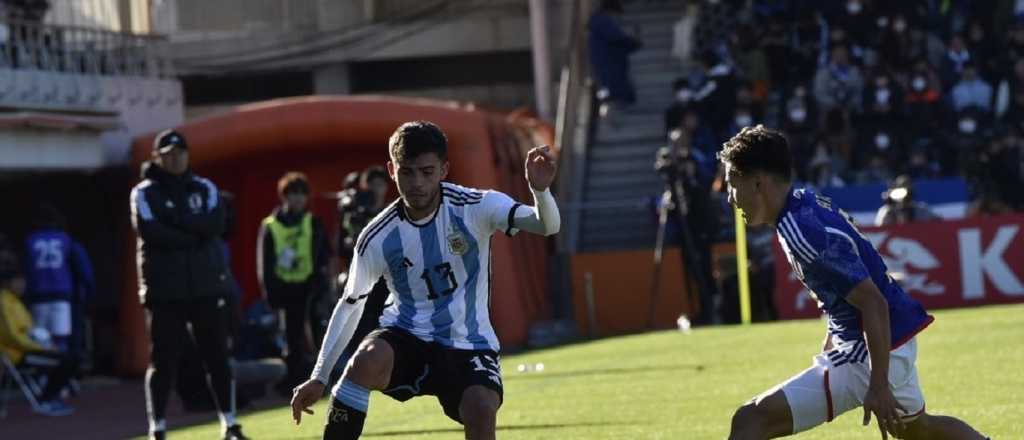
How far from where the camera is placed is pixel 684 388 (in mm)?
13664

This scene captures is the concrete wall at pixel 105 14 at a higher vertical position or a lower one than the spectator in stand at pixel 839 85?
higher

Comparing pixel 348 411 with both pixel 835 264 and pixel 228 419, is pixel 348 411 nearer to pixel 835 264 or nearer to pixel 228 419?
pixel 835 264

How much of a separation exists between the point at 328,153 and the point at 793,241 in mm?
16470

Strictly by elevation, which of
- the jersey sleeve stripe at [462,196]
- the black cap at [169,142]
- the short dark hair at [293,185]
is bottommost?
the short dark hair at [293,185]

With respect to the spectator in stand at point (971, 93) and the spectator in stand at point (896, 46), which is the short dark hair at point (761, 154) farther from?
the spectator in stand at point (896, 46)

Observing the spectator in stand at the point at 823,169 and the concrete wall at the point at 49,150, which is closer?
the concrete wall at the point at 49,150

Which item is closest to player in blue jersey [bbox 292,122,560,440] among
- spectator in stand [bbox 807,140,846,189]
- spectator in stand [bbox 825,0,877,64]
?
spectator in stand [bbox 807,140,846,189]

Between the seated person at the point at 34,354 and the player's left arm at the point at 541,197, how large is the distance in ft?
34.3

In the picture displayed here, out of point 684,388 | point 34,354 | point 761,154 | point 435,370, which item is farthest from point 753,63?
point 761,154

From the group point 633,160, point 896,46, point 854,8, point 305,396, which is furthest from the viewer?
point 854,8

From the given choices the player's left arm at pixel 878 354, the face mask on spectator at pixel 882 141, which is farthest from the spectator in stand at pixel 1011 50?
the player's left arm at pixel 878 354

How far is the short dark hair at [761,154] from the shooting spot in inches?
276

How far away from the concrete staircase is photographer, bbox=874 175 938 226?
3.35 m

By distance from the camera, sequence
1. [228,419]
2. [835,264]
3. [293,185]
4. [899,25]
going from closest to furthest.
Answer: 1. [835,264]
2. [228,419]
3. [293,185]
4. [899,25]
